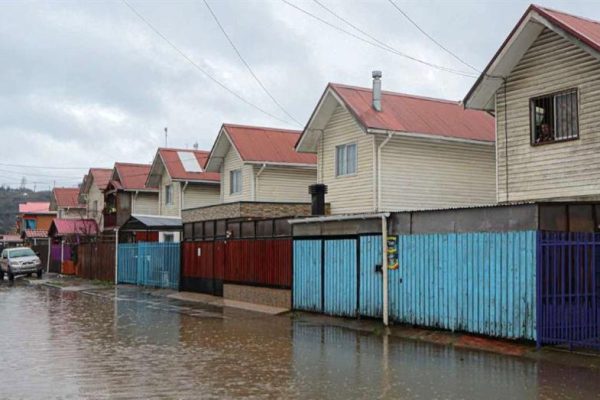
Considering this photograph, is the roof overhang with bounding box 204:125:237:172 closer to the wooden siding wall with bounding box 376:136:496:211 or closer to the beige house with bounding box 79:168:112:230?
the wooden siding wall with bounding box 376:136:496:211

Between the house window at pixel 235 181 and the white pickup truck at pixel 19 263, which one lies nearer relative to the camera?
the house window at pixel 235 181

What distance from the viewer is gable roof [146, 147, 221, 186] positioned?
133 feet

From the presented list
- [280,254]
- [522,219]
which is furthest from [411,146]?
[522,219]

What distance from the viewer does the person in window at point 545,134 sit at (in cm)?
1739

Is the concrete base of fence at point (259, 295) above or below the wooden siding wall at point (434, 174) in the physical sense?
below

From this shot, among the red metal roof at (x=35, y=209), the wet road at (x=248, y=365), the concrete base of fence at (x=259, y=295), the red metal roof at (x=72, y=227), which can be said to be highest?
the red metal roof at (x=35, y=209)

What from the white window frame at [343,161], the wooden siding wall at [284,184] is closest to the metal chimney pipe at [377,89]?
the white window frame at [343,161]

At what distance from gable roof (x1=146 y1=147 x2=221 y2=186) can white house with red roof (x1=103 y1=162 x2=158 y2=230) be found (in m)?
4.91

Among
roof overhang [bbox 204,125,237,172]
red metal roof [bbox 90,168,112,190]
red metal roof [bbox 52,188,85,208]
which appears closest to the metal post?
roof overhang [bbox 204,125,237,172]

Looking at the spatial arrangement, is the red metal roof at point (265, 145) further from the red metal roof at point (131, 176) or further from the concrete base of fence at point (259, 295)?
the red metal roof at point (131, 176)

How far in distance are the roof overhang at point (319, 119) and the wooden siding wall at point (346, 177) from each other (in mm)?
216

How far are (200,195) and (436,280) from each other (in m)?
27.2

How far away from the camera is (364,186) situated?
2473 cm

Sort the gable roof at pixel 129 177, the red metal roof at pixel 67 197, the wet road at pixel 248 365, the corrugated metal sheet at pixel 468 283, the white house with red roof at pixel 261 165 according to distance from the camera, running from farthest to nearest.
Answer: the red metal roof at pixel 67 197 → the gable roof at pixel 129 177 → the white house with red roof at pixel 261 165 → the corrugated metal sheet at pixel 468 283 → the wet road at pixel 248 365
